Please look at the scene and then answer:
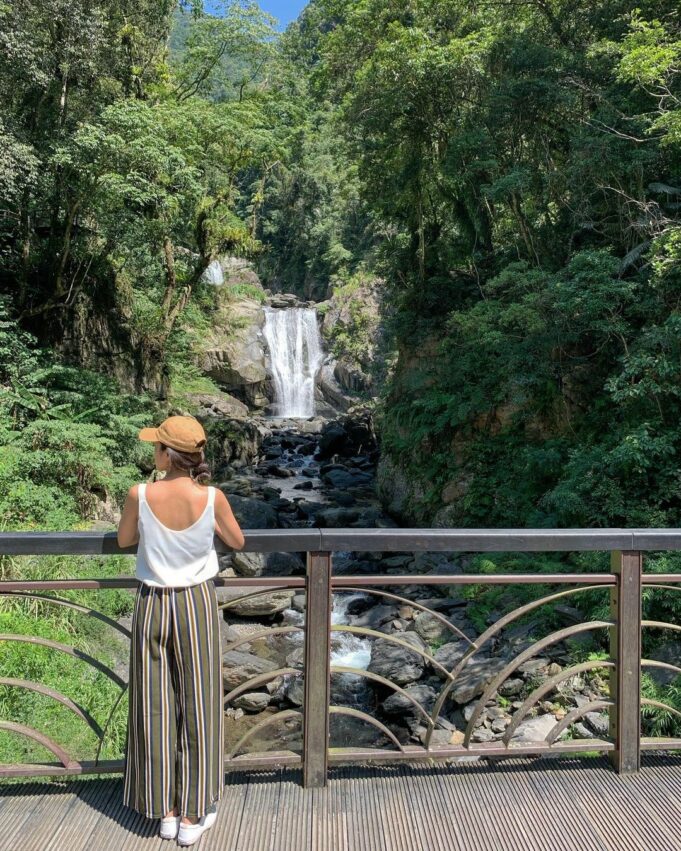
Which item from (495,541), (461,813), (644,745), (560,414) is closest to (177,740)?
(461,813)

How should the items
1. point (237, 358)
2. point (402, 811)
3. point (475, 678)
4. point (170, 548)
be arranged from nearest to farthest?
point (170, 548)
point (402, 811)
point (475, 678)
point (237, 358)

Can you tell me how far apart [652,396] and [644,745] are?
287 inches

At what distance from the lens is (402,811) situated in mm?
2783

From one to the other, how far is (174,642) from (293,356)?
111 ft

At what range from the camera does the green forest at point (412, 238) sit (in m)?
9.72

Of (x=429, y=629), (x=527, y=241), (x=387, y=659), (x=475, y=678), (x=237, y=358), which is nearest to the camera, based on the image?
(x=475, y=678)

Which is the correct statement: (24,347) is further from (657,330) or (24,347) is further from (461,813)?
(461,813)

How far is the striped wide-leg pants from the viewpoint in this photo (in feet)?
8.22

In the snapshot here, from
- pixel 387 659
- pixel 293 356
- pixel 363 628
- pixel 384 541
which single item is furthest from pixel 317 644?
pixel 293 356

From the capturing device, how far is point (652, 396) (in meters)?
9.54

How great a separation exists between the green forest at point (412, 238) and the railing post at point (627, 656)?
14.4 feet

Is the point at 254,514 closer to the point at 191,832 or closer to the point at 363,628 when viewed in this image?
the point at 363,628

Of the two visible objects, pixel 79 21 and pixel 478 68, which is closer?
pixel 79 21

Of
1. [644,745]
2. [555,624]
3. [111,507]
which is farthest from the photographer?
[111,507]
